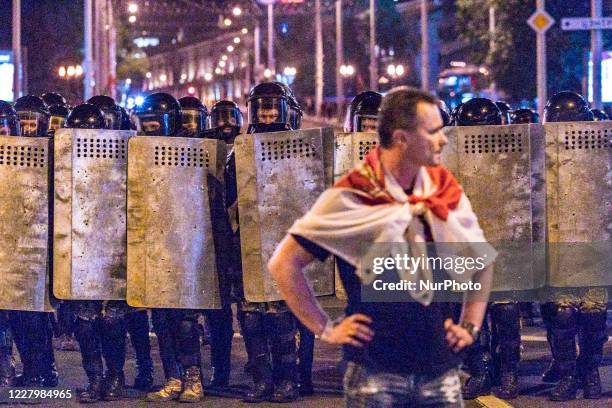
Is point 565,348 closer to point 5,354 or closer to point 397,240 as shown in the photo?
point 5,354

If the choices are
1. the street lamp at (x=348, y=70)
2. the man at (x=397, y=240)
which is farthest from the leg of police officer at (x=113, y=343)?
the street lamp at (x=348, y=70)

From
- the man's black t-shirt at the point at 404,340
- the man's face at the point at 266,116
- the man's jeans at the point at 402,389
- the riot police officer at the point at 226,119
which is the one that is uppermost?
the riot police officer at the point at 226,119

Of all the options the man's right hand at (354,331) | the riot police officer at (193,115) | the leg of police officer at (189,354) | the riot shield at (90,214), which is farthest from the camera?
the riot police officer at (193,115)

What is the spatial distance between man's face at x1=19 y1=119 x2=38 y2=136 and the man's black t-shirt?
6.35 meters

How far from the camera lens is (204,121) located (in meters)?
11.0

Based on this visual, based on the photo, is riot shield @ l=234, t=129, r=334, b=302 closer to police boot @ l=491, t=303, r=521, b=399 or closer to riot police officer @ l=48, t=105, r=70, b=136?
police boot @ l=491, t=303, r=521, b=399

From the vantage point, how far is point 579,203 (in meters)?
8.54

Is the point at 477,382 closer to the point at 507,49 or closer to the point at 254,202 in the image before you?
the point at 254,202

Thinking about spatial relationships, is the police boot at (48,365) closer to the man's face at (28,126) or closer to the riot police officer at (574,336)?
the man's face at (28,126)

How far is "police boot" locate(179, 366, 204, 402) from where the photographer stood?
29.1 feet

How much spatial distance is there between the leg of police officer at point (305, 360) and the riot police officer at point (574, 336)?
1.60 meters

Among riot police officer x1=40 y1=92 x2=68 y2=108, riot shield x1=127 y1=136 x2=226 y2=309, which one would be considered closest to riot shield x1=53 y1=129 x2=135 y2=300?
riot shield x1=127 y1=136 x2=226 y2=309

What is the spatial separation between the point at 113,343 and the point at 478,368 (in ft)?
8.04

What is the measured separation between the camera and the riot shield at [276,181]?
8.58 meters
